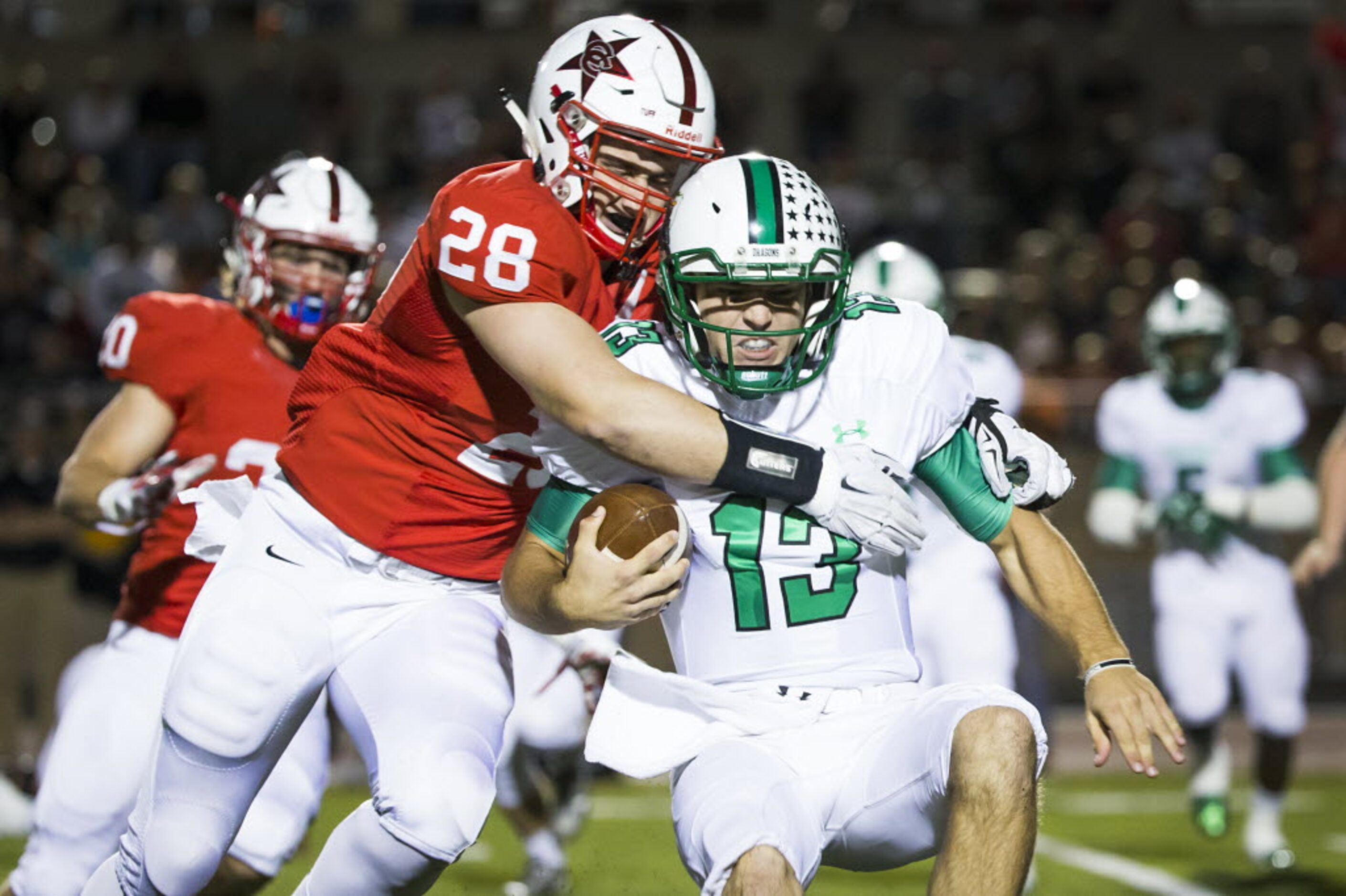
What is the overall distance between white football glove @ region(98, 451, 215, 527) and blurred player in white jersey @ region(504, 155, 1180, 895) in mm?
1156

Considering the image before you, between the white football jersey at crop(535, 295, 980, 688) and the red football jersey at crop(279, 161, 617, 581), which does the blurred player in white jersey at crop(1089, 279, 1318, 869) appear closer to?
the white football jersey at crop(535, 295, 980, 688)

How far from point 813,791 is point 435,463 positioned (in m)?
0.94

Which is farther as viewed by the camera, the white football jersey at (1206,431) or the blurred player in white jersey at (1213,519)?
the white football jersey at (1206,431)

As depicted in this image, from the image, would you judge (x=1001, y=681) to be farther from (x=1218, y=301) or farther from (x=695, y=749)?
(x=695, y=749)

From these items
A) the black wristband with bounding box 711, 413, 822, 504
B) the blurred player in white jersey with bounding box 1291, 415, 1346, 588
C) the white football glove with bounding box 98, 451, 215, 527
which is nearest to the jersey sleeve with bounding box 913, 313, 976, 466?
the black wristband with bounding box 711, 413, 822, 504

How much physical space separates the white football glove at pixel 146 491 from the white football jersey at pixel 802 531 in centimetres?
112

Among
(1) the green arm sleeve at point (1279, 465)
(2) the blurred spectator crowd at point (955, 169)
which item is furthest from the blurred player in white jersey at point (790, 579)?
(2) the blurred spectator crowd at point (955, 169)

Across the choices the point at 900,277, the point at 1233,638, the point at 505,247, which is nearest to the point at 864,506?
the point at 505,247

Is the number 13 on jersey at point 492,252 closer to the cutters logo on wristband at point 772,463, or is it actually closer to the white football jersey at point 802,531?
the white football jersey at point 802,531

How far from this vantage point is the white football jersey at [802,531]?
10.6 ft

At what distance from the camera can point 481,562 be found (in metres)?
3.54

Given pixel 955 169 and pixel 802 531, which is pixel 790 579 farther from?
pixel 955 169

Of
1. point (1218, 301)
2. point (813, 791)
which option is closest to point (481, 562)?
point (813, 791)

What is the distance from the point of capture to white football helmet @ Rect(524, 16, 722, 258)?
137 inches
